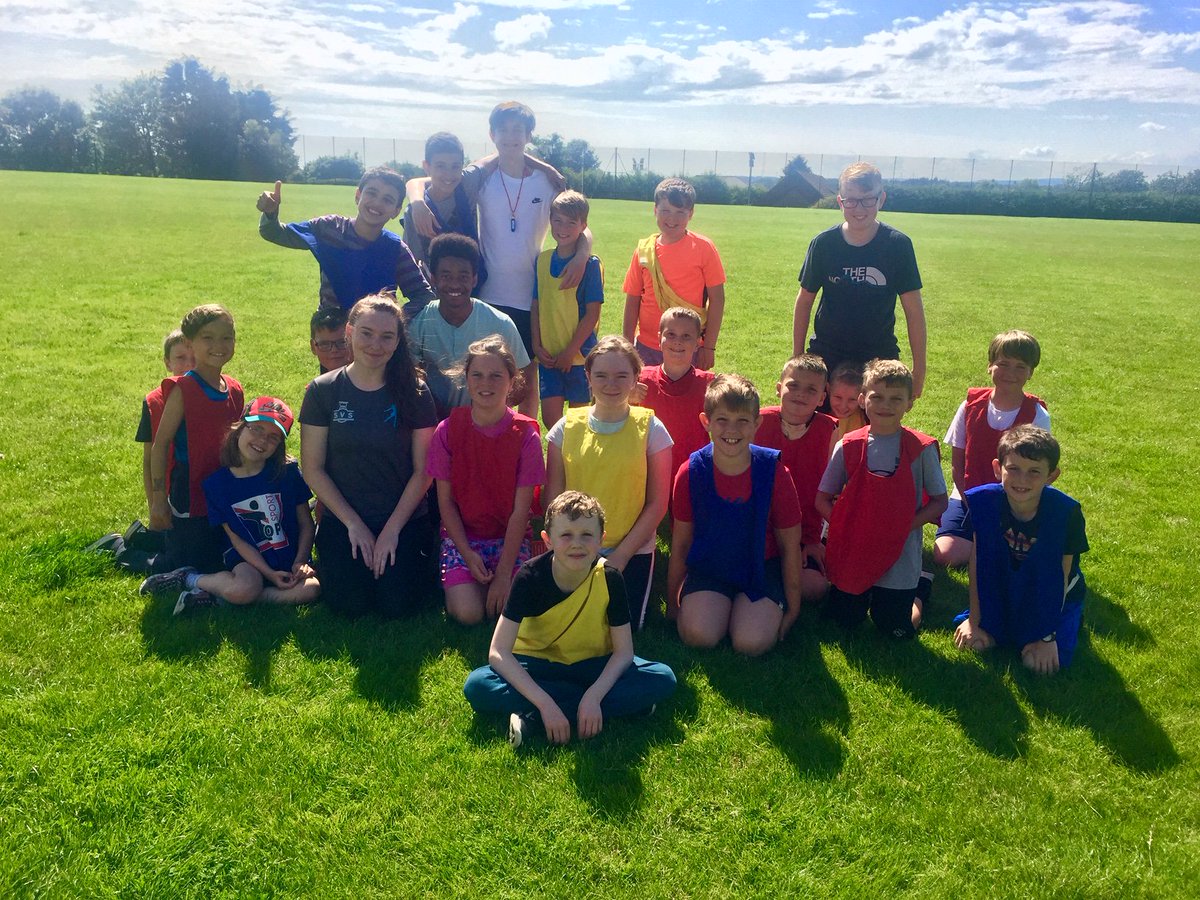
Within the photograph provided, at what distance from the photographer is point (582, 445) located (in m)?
4.40

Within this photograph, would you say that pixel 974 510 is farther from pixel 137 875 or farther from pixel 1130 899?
pixel 137 875

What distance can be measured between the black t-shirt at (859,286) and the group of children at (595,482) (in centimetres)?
1

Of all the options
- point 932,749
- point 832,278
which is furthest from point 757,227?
point 932,749

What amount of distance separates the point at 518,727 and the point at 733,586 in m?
1.44

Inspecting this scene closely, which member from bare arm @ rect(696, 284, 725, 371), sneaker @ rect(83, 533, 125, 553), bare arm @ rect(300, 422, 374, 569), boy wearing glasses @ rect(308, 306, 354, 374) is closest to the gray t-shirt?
bare arm @ rect(696, 284, 725, 371)

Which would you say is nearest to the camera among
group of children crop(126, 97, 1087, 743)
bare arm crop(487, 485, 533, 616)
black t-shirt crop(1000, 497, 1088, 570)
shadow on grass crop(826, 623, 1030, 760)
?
shadow on grass crop(826, 623, 1030, 760)

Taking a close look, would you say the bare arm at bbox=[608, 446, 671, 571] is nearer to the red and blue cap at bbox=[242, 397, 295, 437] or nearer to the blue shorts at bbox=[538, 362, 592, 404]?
the blue shorts at bbox=[538, 362, 592, 404]

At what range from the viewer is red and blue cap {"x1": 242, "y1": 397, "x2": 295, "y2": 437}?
456cm

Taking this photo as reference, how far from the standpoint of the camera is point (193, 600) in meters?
4.36

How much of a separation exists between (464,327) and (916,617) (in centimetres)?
305

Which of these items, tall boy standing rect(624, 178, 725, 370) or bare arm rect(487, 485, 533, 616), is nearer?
bare arm rect(487, 485, 533, 616)

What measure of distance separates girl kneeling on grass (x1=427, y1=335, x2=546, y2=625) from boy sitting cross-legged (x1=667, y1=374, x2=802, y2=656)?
823 mm

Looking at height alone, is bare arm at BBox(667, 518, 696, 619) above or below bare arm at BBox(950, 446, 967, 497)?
below

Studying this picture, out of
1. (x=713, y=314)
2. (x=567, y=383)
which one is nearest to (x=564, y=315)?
(x=567, y=383)
